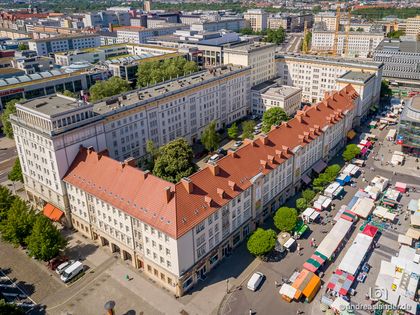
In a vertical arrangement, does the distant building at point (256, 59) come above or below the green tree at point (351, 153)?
above

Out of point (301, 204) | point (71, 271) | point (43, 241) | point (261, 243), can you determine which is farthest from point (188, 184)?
point (301, 204)

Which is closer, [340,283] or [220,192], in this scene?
[340,283]

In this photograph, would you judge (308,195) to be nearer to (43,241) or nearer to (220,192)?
(220,192)

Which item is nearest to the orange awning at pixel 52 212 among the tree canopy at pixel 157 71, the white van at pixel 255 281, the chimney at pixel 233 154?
the chimney at pixel 233 154

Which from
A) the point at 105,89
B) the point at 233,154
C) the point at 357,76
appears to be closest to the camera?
the point at 233,154

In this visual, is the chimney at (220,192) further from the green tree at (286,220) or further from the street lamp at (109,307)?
the street lamp at (109,307)

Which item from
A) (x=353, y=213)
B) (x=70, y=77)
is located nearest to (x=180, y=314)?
(x=353, y=213)
